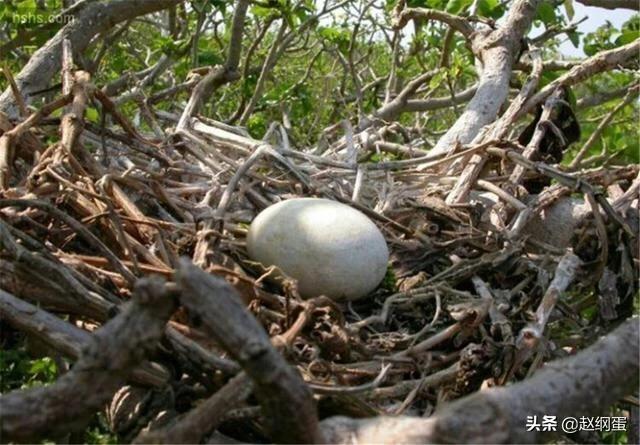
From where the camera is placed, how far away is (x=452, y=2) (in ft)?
14.0

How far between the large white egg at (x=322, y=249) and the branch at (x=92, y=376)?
1.01 m

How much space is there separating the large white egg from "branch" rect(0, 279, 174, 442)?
101cm

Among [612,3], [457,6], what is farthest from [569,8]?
[457,6]

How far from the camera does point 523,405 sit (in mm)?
1416

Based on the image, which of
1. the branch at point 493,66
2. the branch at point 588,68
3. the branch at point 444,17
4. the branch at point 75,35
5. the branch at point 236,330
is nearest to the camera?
the branch at point 236,330

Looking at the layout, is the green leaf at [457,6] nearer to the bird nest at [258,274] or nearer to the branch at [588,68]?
the branch at [588,68]

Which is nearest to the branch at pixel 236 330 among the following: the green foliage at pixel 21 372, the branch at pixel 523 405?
the branch at pixel 523 405

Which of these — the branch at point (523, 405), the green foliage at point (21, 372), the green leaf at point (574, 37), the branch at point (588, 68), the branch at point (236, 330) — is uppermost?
the branch at point (236, 330)

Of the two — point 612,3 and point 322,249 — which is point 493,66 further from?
point 322,249

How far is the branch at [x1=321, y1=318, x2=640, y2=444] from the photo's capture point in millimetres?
1348

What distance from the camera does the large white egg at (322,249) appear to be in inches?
94.4

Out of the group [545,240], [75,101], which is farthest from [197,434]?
→ [545,240]

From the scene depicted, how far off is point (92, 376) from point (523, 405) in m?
0.56

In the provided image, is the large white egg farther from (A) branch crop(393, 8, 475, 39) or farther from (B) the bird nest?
(A) branch crop(393, 8, 475, 39)
